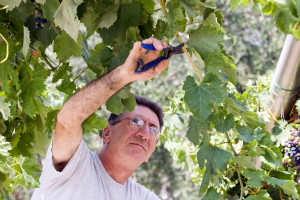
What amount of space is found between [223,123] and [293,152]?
1.12 metres

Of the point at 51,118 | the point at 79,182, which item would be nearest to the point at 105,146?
the point at 79,182

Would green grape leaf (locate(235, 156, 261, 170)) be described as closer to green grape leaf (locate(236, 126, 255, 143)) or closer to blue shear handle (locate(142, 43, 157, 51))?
green grape leaf (locate(236, 126, 255, 143))

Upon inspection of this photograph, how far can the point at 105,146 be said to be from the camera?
254 cm

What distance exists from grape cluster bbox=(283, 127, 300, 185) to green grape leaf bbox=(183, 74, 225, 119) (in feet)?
4.25

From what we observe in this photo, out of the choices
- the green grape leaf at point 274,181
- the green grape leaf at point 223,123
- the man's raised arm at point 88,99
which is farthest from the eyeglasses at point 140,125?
the green grape leaf at point 223,123

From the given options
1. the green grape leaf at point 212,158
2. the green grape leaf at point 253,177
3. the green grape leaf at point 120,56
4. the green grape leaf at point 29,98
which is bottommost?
the green grape leaf at point 253,177

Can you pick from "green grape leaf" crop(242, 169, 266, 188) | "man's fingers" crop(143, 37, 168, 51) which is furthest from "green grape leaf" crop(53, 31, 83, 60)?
"green grape leaf" crop(242, 169, 266, 188)

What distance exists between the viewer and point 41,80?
1912 millimetres

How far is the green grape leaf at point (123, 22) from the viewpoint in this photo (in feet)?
5.30

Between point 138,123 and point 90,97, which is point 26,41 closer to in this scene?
point 90,97

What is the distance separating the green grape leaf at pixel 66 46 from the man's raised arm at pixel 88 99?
12 cm

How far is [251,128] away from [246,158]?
161 mm

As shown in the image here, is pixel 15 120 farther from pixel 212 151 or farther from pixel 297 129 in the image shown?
pixel 297 129

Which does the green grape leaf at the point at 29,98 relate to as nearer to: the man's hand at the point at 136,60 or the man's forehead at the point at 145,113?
the man's hand at the point at 136,60
